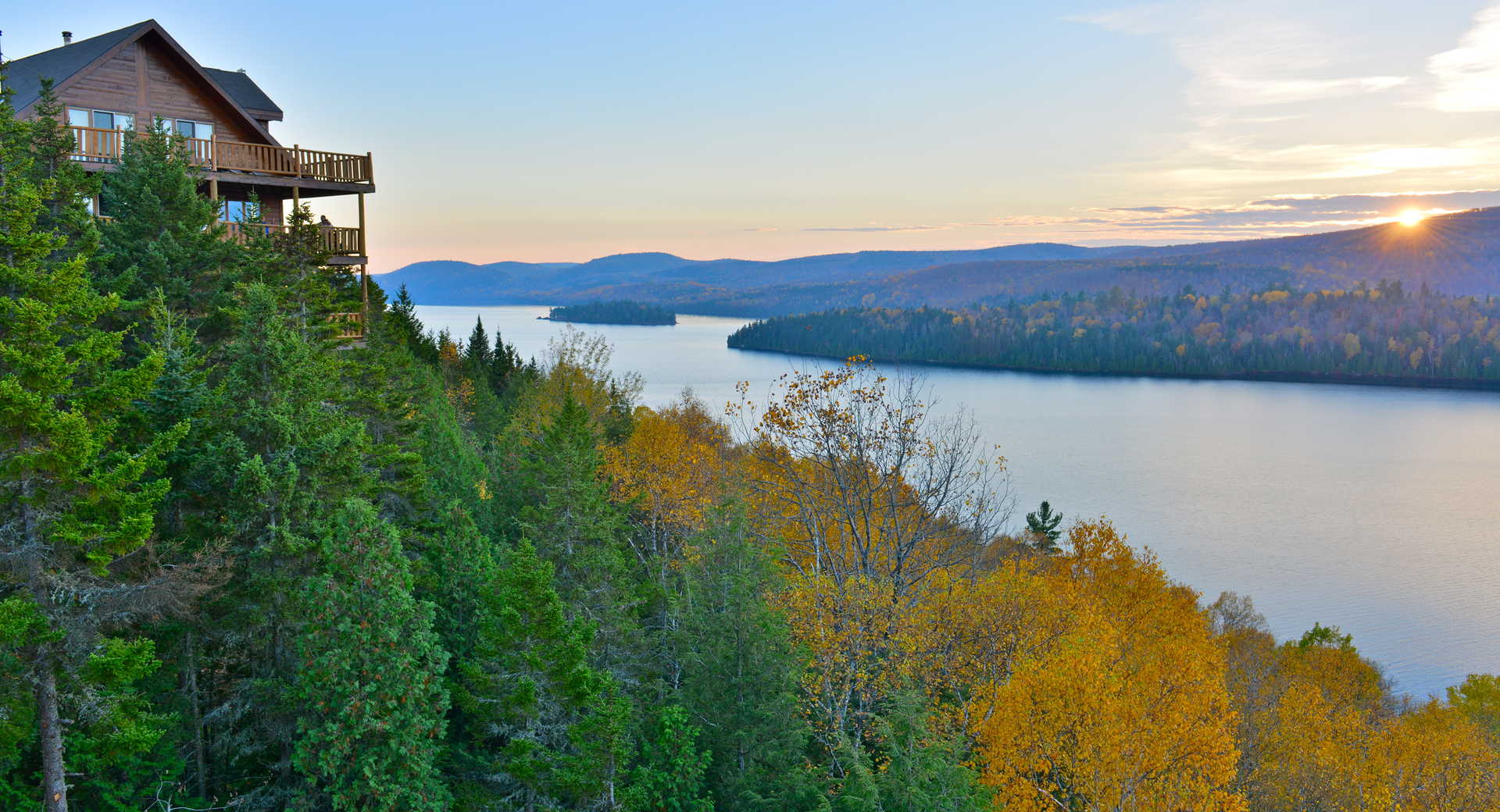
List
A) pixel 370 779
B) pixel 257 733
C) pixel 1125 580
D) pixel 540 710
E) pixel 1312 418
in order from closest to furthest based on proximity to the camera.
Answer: pixel 370 779
pixel 257 733
pixel 540 710
pixel 1125 580
pixel 1312 418

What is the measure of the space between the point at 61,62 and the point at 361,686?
24.9 meters

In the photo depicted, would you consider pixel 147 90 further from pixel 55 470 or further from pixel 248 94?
pixel 55 470

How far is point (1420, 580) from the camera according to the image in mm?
61094

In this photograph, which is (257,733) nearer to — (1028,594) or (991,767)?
(991,767)

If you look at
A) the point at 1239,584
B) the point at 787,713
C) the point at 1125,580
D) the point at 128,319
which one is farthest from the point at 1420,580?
the point at 128,319

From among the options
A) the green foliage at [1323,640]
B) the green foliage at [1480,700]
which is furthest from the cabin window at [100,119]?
the green foliage at [1323,640]

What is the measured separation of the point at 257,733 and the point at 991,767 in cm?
1523

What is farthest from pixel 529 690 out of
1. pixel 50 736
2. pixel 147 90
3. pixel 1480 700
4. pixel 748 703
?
Answer: pixel 1480 700

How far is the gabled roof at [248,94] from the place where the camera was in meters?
34.6

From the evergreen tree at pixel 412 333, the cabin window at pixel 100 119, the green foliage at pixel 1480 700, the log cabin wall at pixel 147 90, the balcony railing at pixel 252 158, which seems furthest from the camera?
the evergreen tree at pixel 412 333

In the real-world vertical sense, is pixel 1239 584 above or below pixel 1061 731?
below

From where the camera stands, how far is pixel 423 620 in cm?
1703

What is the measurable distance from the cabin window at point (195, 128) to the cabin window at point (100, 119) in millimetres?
1207

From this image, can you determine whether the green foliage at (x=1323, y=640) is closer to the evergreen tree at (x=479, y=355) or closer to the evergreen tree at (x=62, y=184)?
the evergreen tree at (x=479, y=355)
